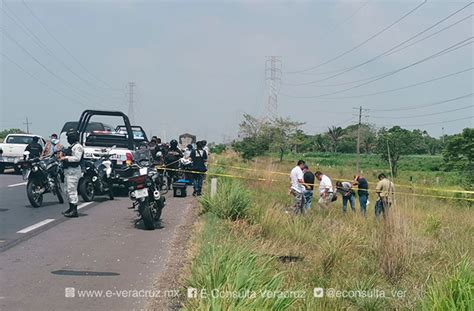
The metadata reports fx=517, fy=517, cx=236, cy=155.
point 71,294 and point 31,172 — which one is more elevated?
point 31,172

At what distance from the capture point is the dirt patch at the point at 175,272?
224 inches

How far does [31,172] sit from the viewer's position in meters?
12.1

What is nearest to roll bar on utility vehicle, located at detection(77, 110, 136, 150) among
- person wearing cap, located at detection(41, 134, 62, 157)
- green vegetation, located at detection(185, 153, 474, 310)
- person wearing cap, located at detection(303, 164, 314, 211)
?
person wearing cap, located at detection(41, 134, 62, 157)

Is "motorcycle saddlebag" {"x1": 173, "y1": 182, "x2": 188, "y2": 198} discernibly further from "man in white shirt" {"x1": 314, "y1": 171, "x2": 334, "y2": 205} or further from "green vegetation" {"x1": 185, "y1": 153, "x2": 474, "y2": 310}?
"green vegetation" {"x1": 185, "y1": 153, "x2": 474, "y2": 310}

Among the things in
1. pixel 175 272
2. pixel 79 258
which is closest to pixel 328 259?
pixel 175 272

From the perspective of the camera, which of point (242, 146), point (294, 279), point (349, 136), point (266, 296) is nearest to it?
point (266, 296)

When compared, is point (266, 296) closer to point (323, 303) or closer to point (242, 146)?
point (323, 303)

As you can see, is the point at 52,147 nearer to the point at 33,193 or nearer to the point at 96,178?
the point at 96,178

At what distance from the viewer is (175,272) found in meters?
6.96

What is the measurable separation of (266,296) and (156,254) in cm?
381

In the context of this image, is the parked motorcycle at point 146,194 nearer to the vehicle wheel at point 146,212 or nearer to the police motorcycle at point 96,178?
the vehicle wheel at point 146,212

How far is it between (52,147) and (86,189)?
3.79 m

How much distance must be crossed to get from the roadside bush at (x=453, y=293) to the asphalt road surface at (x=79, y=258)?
2830mm

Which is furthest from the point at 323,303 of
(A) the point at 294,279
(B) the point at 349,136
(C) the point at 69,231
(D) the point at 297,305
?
(B) the point at 349,136
